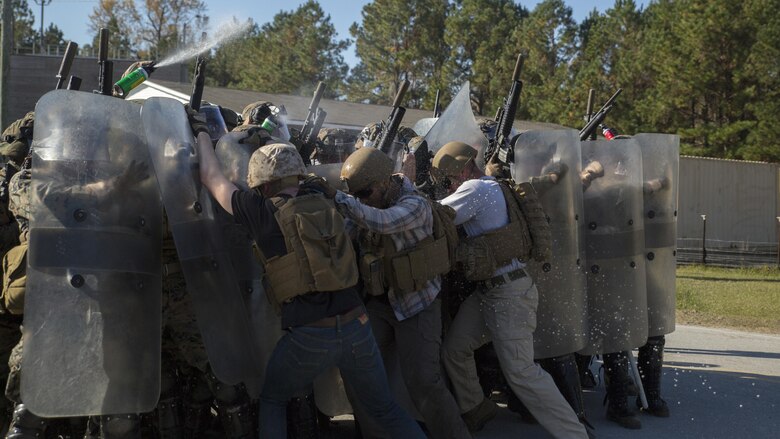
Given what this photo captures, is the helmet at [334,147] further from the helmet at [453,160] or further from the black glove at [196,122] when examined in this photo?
the black glove at [196,122]

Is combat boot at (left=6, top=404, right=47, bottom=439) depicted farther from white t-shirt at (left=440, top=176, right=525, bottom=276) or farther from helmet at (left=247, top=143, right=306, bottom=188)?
white t-shirt at (left=440, top=176, right=525, bottom=276)

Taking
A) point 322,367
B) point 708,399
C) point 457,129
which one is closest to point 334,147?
point 457,129

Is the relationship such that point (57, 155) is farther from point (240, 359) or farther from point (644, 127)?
point (644, 127)

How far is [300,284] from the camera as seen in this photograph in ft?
12.3

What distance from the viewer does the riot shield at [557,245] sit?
5.39 meters

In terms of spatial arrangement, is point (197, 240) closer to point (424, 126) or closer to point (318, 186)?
point (318, 186)

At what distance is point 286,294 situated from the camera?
3.78 metres

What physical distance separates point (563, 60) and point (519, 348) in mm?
33890

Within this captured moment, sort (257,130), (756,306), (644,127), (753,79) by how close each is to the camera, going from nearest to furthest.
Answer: (257,130) → (756,306) → (753,79) → (644,127)

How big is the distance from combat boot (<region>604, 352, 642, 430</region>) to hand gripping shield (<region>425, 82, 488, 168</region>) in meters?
1.70

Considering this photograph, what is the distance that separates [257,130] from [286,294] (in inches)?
44.3

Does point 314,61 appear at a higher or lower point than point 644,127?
higher

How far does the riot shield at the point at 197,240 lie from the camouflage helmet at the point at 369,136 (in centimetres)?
189

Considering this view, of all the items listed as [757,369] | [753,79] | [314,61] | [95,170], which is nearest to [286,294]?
[95,170]
